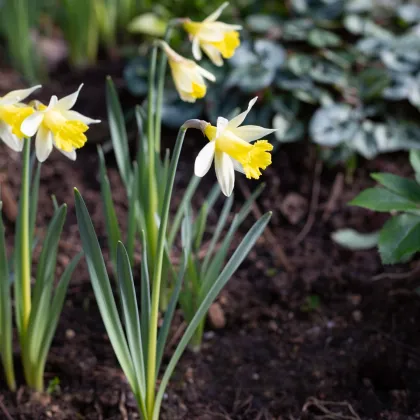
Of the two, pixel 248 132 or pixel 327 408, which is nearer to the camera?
pixel 248 132

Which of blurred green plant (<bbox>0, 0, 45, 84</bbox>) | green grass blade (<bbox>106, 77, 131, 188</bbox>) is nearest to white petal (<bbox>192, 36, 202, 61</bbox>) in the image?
green grass blade (<bbox>106, 77, 131, 188</bbox>)

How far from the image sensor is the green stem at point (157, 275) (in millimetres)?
1197

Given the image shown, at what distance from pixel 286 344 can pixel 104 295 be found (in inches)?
26.9

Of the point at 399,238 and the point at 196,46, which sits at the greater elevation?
the point at 196,46

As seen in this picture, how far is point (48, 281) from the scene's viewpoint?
1.47 meters

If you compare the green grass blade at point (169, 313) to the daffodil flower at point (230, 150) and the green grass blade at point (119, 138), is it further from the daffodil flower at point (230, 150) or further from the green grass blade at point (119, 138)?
the green grass blade at point (119, 138)

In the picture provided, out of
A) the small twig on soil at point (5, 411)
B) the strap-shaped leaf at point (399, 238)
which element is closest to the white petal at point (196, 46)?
the strap-shaped leaf at point (399, 238)

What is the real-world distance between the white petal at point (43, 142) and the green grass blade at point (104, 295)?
0.53 ft

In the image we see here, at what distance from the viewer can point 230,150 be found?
1188 mm

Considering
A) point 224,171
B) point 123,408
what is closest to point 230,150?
point 224,171

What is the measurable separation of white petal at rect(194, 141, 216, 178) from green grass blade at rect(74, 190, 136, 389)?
0.89ft

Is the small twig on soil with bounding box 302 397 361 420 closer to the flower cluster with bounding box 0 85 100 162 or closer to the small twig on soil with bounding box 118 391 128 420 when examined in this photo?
Result: the small twig on soil with bounding box 118 391 128 420

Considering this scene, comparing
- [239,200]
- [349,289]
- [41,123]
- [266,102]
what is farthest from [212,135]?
[266,102]

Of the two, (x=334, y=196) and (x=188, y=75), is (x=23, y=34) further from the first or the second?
(x=188, y=75)
